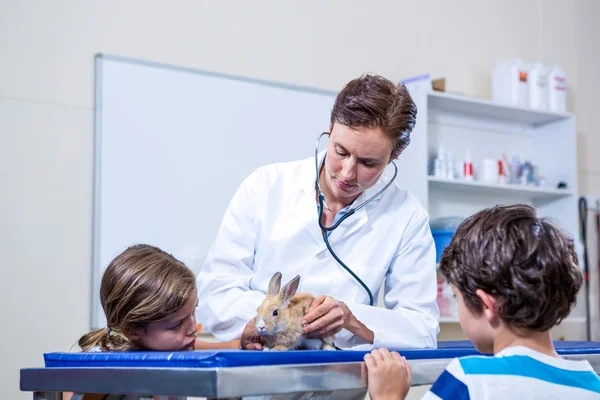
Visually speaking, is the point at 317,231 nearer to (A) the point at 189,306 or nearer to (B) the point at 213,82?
(A) the point at 189,306

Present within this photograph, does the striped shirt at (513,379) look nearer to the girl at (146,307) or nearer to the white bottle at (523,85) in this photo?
the girl at (146,307)

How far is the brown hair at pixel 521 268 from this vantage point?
47.6 inches

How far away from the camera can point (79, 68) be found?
9.96 ft

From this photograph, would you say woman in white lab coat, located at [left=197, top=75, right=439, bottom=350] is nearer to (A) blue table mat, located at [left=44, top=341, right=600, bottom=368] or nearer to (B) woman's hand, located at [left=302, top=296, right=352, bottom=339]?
(B) woman's hand, located at [left=302, top=296, right=352, bottom=339]

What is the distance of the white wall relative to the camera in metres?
2.86

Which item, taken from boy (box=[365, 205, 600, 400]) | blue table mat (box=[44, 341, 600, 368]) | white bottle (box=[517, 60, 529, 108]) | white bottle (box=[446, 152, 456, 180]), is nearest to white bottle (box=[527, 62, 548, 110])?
white bottle (box=[517, 60, 529, 108])

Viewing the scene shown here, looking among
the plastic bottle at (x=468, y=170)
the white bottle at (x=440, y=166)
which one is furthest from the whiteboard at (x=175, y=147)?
the plastic bottle at (x=468, y=170)

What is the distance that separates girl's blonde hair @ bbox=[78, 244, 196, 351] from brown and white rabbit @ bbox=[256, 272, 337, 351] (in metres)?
0.26

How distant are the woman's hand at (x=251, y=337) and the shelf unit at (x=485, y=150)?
7.01ft

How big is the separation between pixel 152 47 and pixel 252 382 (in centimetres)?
231

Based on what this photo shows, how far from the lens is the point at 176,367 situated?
1259 mm

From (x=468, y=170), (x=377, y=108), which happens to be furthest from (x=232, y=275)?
(x=468, y=170)

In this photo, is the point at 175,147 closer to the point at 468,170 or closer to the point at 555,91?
the point at 468,170

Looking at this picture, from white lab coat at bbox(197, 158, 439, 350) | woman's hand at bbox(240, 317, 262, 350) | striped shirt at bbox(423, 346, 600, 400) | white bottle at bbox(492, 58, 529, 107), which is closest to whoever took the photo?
striped shirt at bbox(423, 346, 600, 400)
